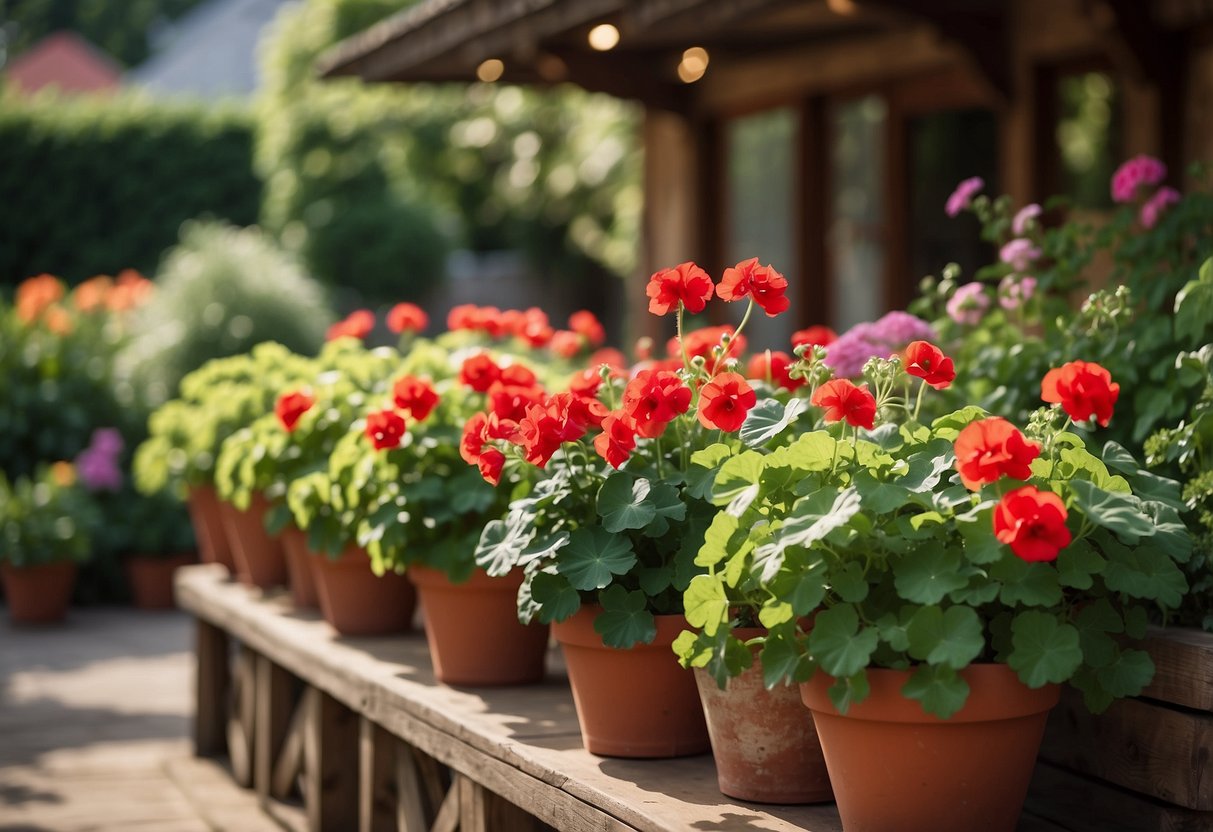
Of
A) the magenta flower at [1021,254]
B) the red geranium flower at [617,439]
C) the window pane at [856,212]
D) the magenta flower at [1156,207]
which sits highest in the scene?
the window pane at [856,212]

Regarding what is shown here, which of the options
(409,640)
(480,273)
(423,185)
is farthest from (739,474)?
(423,185)

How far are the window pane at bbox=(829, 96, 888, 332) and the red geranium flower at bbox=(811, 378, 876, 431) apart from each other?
479cm

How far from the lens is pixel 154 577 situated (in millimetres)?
8047

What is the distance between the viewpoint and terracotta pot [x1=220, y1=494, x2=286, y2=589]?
434cm

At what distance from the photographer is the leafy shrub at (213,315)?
27.7 ft

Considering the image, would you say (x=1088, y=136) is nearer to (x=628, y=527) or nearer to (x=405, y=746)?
(x=405, y=746)

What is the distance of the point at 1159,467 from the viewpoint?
2.70 metres

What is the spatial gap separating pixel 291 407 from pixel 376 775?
0.85 m

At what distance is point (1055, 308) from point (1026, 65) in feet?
9.28

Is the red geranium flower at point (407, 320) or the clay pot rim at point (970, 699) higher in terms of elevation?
the red geranium flower at point (407, 320)

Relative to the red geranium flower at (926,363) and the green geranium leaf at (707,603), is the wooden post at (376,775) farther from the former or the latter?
the red geranium flower at (926,363)

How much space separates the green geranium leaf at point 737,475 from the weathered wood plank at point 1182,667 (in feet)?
1.98

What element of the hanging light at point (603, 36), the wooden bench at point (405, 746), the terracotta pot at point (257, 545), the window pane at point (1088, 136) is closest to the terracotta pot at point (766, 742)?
the wooden bench at point (405, 746)

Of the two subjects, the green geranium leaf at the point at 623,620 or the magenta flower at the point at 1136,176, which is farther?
the magenta flower at the point at 1136,176
